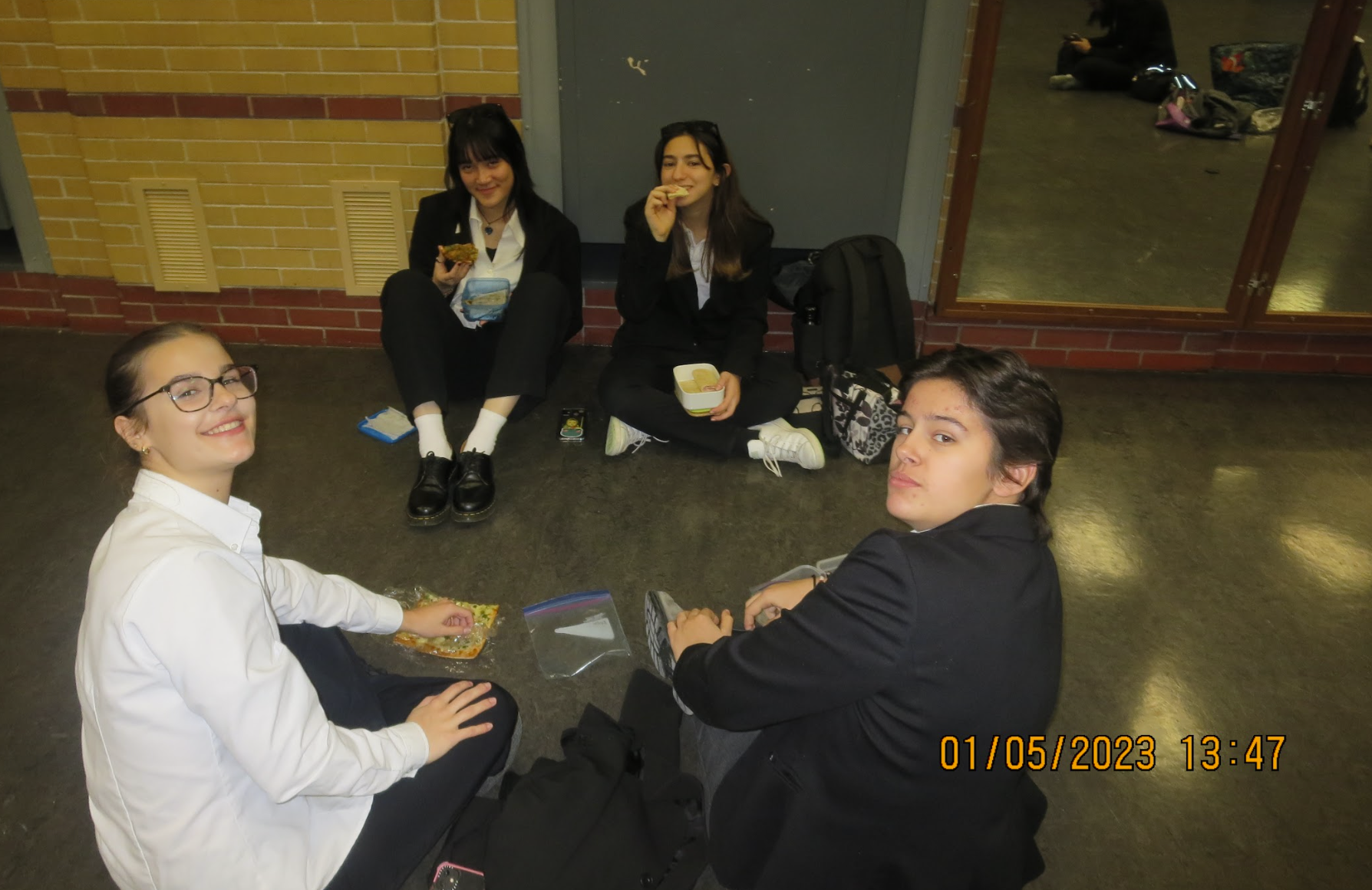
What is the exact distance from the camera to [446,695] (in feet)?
6.69

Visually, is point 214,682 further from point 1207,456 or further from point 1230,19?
point 1230,19

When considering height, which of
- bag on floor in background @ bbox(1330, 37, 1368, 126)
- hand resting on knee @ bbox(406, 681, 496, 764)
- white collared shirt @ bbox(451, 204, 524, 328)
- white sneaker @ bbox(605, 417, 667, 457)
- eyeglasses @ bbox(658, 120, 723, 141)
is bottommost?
white sneaker @ bbox(605, 417, 667, 457)

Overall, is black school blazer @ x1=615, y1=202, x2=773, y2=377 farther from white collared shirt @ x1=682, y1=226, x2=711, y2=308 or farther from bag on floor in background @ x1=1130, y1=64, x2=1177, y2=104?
bag on floor in background @ x1=1130, y1=64, x2=1177, y2=104

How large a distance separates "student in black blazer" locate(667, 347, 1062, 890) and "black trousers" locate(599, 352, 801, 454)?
1800mm

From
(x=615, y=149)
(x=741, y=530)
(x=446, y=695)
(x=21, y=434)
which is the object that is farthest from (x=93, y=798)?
(x=615, y=149)

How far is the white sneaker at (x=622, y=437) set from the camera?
12.2 feet

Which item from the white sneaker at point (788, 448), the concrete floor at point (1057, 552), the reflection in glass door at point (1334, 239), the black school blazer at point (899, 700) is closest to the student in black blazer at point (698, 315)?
the white sneaker at point (788, 448)

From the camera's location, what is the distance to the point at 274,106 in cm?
405

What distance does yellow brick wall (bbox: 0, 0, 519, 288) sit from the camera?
389cm

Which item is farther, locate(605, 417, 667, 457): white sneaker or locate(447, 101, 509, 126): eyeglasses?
locate(605, 417, 667, 457): white sneaker

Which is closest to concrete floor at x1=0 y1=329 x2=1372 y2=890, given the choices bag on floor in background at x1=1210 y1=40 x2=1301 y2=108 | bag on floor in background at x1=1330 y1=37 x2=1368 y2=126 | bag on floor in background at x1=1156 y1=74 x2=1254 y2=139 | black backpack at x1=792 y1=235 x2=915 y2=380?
black backpack at x1=792 y1=235 x2=915 y2=380

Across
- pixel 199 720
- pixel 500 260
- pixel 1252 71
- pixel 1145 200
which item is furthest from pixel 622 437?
pixel 1252 71
